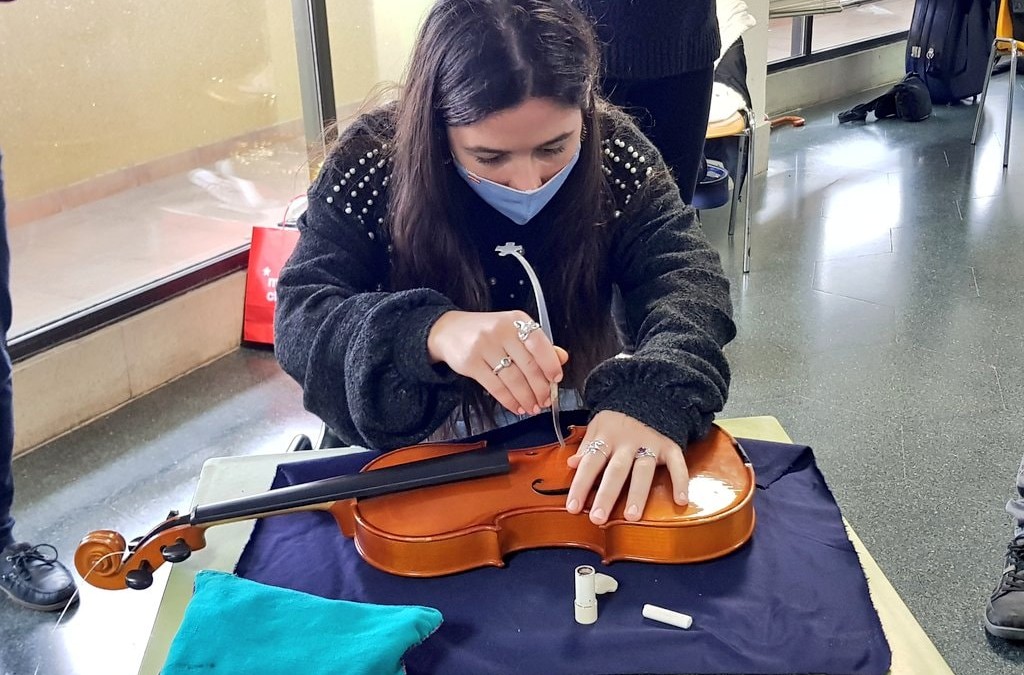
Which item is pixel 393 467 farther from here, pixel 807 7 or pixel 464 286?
pixel 807 7

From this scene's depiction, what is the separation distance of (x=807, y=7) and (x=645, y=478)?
378cm

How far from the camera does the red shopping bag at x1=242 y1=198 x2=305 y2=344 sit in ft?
8.73

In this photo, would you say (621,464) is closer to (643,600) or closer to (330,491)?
(643,600)

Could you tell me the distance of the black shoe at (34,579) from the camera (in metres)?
1.69

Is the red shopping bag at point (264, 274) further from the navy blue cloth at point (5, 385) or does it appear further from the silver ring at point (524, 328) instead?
the silver ring at point (524, 328)

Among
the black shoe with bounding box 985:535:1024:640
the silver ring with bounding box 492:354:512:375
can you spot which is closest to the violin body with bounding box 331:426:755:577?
the silver ring with bounding box 492:354:512:375

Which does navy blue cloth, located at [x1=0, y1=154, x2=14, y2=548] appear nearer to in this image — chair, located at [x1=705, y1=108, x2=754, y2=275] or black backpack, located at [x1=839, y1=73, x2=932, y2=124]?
chair, located at [x1=705, y1=108, x2=754, y2=275]

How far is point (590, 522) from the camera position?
919 mm

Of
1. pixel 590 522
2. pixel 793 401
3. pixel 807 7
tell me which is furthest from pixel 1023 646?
pixel 807 7

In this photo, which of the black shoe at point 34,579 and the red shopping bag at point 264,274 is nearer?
the black shoe at point 34,579

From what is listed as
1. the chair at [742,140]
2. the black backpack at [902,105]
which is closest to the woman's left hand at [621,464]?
the chair at [742,140]

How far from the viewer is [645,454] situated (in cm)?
95

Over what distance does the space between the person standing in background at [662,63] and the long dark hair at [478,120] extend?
64 cm

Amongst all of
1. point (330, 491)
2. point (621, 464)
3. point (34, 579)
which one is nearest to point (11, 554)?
point (34, 579)
